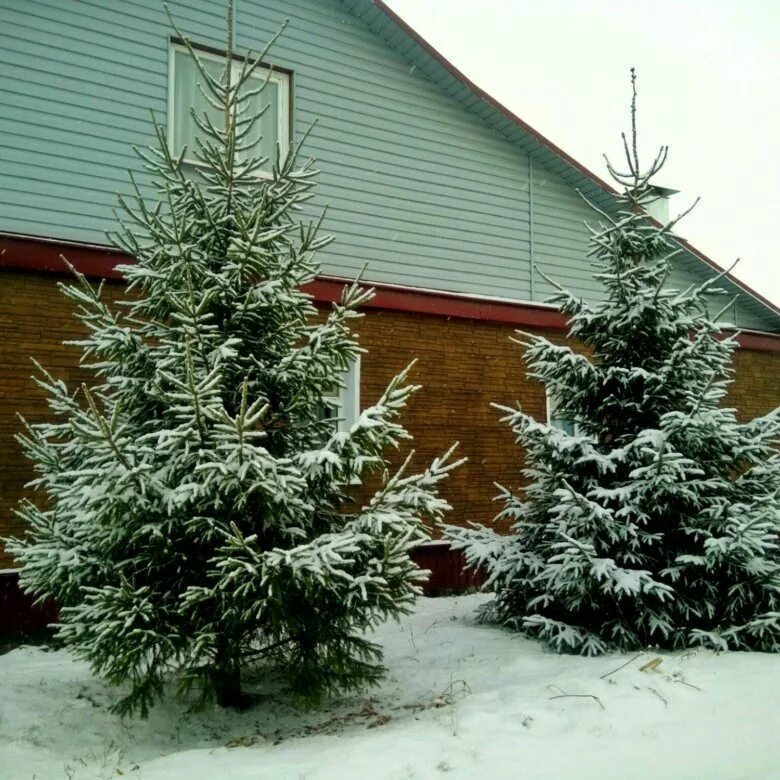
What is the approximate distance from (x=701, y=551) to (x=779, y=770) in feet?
8.62

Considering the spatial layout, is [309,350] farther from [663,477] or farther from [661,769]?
[661,769]

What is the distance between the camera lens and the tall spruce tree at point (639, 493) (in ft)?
21.4

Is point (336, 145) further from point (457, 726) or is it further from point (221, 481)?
point (457, 726)

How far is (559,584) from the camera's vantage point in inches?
260

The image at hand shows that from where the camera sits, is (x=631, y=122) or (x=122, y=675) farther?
(x=631, y=122)

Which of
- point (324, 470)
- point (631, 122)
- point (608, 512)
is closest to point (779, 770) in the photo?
point (608, 512)

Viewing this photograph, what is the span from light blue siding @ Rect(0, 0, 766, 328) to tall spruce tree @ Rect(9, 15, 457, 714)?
313 cm

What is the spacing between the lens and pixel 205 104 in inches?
392

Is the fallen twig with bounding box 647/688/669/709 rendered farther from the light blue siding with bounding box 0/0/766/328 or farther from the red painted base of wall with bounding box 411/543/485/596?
the light blue siding with bounding box 0/0/766/328

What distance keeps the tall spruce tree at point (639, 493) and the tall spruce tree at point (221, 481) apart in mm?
1715

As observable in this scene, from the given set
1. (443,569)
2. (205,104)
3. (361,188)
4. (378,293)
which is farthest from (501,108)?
(443,569)

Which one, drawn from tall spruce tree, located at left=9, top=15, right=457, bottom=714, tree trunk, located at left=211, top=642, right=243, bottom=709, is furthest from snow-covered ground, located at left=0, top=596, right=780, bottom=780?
tall spruce tree, located at left=9, top=15, right=457, bottom=714

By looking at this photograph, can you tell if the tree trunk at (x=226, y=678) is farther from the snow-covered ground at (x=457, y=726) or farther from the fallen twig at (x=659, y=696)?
the fallen twig at (x=659, y=696)

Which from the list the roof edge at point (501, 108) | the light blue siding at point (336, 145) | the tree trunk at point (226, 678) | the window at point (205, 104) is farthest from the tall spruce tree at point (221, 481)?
the roof edge at point (501, 108)
